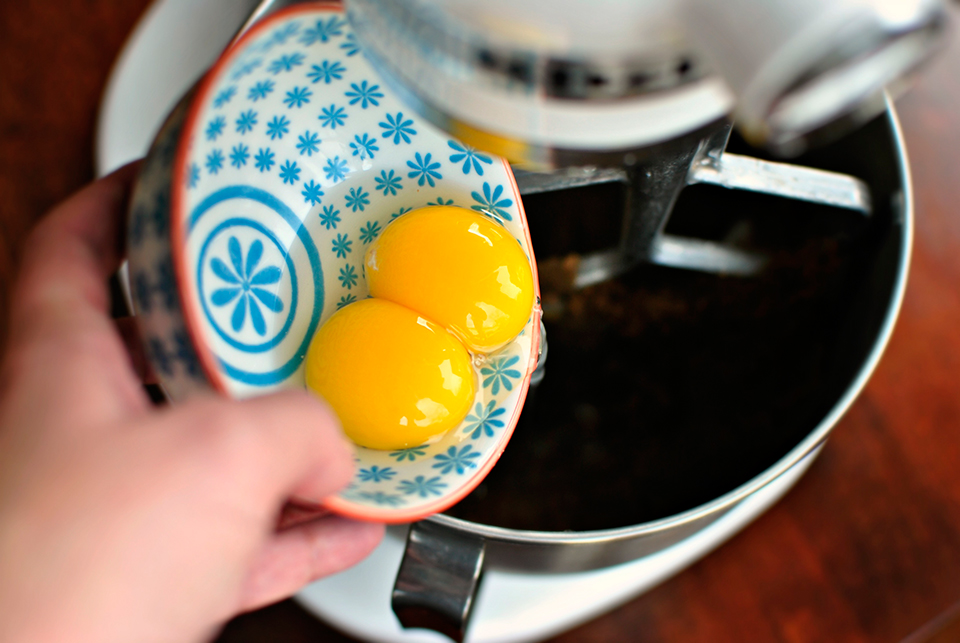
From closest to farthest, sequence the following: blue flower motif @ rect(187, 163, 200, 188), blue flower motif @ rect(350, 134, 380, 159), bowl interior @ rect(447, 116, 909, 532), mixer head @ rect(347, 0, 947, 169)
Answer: mixer head @ rect(347, 0, 947, 169) < blue flower motif @ rect(187, 163, 200, 188) < blue flower motif @ rect(350, 134, 380, 159) < bowl interior @ rect(447, 116, 909, 532)

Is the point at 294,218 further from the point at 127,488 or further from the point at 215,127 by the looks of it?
the point at 127,488

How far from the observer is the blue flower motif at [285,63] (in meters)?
0.32

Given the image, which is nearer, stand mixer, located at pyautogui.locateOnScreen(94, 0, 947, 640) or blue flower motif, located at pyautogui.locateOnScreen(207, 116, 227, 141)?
stand mixer, located at pyautogui.locateOnScreen(94, 0, 947, 640)

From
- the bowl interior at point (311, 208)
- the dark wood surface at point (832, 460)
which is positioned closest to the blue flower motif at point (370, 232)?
the bowl interior at point (311, 208)

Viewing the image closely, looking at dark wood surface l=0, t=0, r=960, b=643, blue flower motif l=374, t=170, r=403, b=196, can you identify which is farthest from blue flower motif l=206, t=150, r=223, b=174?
dark wood surface l=0, t=0, r=960, b=643

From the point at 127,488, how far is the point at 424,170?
0.78 feet

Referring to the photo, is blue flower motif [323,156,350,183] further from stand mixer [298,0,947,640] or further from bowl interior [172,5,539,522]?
stand mixer [298,0,947,640]

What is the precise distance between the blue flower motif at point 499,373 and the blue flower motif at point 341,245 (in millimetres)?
111

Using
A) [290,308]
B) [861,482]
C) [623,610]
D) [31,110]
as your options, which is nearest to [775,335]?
[861,482]

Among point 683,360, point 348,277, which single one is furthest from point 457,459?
point 683,360

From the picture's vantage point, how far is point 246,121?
33 centimetres

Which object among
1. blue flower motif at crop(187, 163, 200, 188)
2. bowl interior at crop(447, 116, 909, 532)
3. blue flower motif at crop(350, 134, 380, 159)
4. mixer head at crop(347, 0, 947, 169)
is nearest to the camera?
mixer head at crop(347, 0, 947, 169)

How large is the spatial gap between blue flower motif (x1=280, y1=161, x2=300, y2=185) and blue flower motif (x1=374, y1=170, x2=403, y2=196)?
0.05 m

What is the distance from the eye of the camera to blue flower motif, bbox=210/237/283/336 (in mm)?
333
